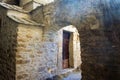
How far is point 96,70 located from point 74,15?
151 centimetres

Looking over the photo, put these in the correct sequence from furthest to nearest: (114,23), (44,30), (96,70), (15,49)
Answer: (44,30), (15,49), (96,70), (114,23)

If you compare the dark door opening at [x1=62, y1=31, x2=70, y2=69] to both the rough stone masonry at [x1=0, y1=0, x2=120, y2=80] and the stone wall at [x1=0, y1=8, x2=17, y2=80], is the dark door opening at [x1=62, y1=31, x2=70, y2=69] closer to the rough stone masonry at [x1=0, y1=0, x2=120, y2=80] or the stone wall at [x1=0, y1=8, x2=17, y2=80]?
the rough stone masonry at [x1=0, y1=0, x2=120, y2=80]

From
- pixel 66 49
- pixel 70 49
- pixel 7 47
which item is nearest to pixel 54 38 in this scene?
pixel 7 47

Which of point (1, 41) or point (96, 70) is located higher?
point (1, 41)

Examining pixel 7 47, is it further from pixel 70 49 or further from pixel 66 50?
pixel 70 49

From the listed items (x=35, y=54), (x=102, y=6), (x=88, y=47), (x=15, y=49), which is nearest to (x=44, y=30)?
(x=35, y=54)

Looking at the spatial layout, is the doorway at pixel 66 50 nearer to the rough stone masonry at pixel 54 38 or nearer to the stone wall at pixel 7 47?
the rough stone masonry at pixel 54 38

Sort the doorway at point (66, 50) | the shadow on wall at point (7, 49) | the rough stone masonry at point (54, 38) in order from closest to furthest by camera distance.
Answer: the rough stone masonry at point (54, 38) → the shadow on wall at point (7, 49) → the doorway at point (66, 50)

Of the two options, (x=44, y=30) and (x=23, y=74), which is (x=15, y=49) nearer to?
(x=23, y=74)

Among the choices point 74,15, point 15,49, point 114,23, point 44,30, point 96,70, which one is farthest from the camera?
point 44,30

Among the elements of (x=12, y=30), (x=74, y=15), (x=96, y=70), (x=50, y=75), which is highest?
(x=74, y=15)

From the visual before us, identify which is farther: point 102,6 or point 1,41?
point 1,41

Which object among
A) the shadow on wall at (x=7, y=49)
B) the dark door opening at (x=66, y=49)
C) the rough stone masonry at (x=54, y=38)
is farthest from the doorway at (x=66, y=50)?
the shadow on wall at (x=7, y=49)

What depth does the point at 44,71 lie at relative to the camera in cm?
466
